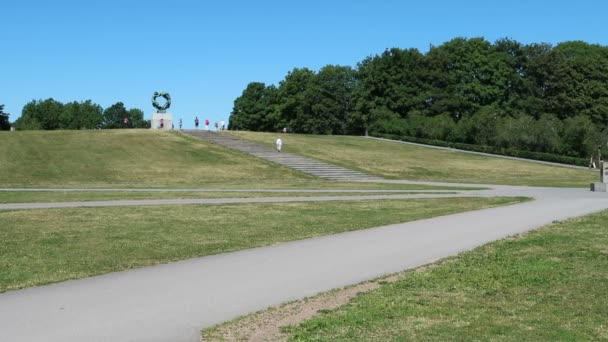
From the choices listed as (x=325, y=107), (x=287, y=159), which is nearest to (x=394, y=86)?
(x=325, y=107)

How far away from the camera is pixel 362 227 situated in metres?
Result: 15.3

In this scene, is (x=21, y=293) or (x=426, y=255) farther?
(x=426, y=255)

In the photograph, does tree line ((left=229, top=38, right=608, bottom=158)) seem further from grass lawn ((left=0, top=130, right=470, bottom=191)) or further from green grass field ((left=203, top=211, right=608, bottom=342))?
green grass field ((left=203, top=211, right=608, bottom=342))

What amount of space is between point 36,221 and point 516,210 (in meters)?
13.7

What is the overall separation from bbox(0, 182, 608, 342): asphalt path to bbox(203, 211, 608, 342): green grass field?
2.26 feet

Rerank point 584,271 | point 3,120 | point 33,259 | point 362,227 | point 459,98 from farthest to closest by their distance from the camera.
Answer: point 3,120 < point 459,98 < point 362,227 < point 33,259 < point 584,271

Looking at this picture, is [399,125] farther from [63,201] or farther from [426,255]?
[426,255]

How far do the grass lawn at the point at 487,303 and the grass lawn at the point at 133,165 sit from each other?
2045 cm

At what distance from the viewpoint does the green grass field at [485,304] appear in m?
6.51

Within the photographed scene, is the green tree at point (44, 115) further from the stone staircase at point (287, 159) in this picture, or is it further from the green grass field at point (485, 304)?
the green grass field at point (485, 304)

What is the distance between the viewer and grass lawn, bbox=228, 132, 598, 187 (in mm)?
41250

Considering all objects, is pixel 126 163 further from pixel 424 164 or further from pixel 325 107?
pixel 325 107

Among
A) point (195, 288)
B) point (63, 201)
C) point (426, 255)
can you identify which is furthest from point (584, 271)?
point (63, 201)

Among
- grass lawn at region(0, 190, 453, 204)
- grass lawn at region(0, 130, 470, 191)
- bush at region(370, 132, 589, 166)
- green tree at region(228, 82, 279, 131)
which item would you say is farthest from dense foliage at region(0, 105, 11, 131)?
grass lawn at region(0, 190, 453, 204)
